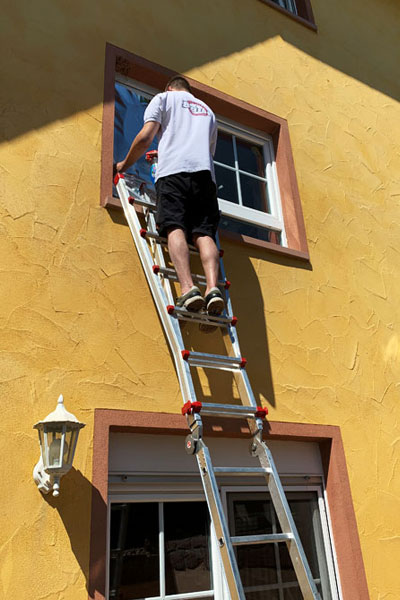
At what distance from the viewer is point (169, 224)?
2.90m

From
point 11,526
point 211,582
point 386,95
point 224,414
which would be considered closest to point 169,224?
point 224,414

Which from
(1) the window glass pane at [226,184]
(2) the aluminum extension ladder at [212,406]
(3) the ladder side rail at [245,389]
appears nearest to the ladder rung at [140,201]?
(2) the aluminum extension ladder at [212,406]

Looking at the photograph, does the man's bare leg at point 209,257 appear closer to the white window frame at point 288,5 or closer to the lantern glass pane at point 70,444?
the lantern glass pane at point 70,444

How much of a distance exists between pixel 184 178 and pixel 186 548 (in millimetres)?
1955

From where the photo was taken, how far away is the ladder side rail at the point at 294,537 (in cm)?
196

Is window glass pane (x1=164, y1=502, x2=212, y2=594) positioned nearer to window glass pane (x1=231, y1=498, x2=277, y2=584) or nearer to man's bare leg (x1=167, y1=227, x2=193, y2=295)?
window glass pane (x1=231, y1=498, x2=277, y2=584)

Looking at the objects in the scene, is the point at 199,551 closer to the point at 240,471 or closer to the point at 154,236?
the point at 240,471

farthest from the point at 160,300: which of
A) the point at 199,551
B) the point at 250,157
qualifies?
the point at 250,157

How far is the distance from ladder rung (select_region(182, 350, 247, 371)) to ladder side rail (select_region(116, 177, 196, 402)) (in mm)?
57

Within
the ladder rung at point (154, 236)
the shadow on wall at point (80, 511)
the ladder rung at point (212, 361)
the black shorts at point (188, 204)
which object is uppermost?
the black shorts at point (188, 204)

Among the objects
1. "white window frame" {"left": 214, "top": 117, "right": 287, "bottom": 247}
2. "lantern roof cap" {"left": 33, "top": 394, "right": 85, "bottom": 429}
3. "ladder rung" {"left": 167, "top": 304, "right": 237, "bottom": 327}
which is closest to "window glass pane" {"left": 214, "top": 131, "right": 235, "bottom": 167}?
"white window frame" {"left": 214, "top": 117, "right": 287, "bottom": 247}

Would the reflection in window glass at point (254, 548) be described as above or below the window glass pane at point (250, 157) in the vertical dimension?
below

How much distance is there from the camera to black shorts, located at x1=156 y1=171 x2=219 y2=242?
9.64ft

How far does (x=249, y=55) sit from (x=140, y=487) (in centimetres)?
358
